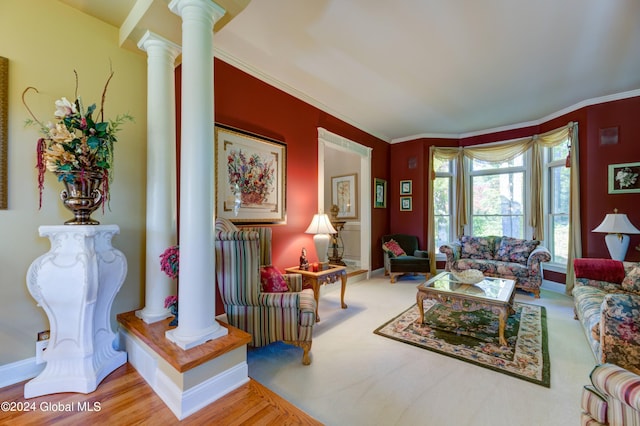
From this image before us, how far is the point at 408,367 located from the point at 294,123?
3.16m

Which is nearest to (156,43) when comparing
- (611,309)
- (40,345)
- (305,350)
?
(40,345)

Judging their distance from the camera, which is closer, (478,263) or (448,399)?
(448,399)

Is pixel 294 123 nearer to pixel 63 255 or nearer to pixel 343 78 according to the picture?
pixel 343 78

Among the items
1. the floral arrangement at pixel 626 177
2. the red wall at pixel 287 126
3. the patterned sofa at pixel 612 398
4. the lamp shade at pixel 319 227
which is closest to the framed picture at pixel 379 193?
the red wall at pixel 287 126

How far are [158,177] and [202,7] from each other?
48.2 inches

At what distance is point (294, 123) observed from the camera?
3.79 metres

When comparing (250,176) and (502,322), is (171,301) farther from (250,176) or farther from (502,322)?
(502,322)

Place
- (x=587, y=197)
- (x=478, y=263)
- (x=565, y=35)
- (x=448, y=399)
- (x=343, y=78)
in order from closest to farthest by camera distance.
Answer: (x=448, y=399) < (x=565, y=35) < (x=343, y=78) < (x=587, y=197) < (x=478, y=263)

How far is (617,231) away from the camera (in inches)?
135

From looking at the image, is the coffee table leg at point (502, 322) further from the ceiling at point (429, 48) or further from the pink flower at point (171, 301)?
the pink flower at point (171, 301)

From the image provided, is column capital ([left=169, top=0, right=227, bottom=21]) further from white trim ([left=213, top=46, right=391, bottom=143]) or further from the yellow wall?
white trim ([left=213, top=46, right=391, bottom=143])

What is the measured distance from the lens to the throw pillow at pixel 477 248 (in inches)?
186

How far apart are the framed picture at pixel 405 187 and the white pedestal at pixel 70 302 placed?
537cm

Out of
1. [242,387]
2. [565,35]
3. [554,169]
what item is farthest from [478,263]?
[242,387]
